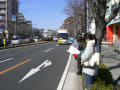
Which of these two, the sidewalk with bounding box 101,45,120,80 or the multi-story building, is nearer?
the sidewalk with bounding box 101,45,120,80

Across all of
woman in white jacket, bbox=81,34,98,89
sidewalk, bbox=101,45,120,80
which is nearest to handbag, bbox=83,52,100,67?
woman in white jacket, bbox=81,34,98,89

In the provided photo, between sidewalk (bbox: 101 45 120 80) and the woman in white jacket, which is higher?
the woman in white jacket

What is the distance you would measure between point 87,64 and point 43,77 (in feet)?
13.1

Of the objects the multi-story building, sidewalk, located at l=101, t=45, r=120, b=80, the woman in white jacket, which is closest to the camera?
the woman in white jacket

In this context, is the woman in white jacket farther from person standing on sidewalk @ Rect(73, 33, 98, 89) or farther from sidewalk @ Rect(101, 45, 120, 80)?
sidewalk @ Rect(101, 45, 120, 80)

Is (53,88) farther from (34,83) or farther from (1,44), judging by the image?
(1,44)

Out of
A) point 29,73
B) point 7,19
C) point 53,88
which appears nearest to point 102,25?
point 53,88

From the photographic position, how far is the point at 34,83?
634 centimetres

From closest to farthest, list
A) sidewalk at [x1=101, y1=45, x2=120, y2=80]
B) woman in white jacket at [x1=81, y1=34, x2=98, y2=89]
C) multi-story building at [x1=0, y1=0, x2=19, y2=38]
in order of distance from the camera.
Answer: woman in white jacket at [x1=81, y1=34, x2=98, y2=89]
sidewalk at [x1=101, y1=45, x2=120, y2=80]
multi-story building at [x1=0, y1=0, x2=19, y2=38]

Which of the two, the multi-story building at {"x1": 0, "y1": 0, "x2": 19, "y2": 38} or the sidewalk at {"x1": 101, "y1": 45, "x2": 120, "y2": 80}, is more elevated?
the multi-story building at {"x1": 0, "y1": 0, "x2": 19, "y2": 38}

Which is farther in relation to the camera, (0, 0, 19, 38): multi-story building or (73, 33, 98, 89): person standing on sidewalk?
(0, 0, 19, 38): multi-story building

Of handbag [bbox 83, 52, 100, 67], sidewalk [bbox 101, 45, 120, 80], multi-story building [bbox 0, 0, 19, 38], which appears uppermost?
multi-story building [bbox 0, 0, 19, 38]

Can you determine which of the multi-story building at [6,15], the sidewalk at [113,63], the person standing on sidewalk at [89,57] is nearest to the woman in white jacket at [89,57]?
the person standing on sidewalk at [89,57]

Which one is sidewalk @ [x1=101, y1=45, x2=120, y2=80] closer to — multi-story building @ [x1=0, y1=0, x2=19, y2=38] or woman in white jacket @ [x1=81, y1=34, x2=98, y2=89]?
woman in white jacket @ [x1=81, y1=34, x2=98, y2=89]
